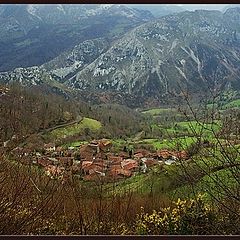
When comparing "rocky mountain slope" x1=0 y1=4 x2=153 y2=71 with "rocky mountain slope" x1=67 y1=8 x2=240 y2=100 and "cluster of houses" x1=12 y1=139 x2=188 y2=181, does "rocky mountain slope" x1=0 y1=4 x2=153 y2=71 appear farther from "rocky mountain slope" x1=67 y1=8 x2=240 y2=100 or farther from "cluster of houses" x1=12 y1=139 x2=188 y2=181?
"cluster of houses" x1=12 y1=139 x2=188 y2=181

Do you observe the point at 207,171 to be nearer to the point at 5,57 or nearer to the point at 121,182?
the point at 121,182

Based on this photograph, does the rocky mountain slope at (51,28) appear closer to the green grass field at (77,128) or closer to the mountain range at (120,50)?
the mountain range at (120,50)

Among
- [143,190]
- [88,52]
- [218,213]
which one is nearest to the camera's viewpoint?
[218,213]

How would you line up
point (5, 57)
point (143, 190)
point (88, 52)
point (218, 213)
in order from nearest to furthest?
point (218, 213), point (143, 190), point (5, 57), point (88, 52)

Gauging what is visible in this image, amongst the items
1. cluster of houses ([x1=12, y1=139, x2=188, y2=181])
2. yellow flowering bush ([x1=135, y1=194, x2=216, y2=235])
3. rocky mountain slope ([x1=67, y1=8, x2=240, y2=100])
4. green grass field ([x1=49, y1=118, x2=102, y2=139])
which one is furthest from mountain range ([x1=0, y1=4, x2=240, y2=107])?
yellow flowering bush ([x1=135, y1=194, x2=216, y2=235])

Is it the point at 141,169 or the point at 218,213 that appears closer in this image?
the point at 218,213

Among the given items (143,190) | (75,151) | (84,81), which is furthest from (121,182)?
(84,81)

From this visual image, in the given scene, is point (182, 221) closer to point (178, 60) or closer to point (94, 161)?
point (94, 161)
